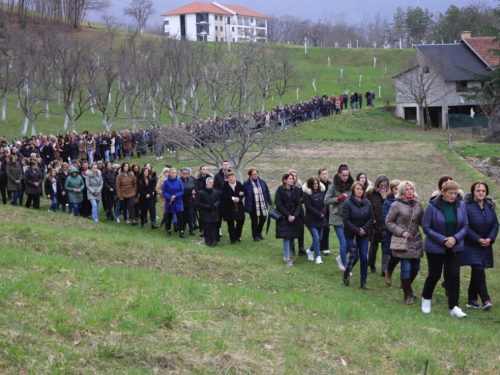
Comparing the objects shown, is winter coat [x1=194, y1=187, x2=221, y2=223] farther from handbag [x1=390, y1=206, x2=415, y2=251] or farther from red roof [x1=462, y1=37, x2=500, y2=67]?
red roof [x1=462, y1=37, x2=500, y2=67]

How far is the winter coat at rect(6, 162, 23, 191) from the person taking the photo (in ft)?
65.1

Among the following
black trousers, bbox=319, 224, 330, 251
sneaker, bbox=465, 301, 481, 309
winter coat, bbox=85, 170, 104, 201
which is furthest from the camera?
winter coat, bbox=85, 170, 104, 201

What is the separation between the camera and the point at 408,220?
33.3 feet

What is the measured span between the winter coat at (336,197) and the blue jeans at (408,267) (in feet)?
7.41

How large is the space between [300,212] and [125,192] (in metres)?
6.61

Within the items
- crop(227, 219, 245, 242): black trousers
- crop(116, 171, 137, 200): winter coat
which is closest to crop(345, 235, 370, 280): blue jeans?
crop(227, 219, 245, 242): black trousers

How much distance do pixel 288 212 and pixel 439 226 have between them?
418 centimetres

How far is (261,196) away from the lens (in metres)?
15.2

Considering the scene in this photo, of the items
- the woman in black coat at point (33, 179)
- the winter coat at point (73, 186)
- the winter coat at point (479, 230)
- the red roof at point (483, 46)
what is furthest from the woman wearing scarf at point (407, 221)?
the red roof at point (483, 46)

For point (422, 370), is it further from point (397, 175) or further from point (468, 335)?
point (397, 175)

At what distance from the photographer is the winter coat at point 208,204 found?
14812 mm

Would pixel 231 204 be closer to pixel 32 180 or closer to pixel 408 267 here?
pixel 408 267

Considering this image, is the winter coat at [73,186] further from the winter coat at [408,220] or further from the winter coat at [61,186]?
the winter coat at [408,220]

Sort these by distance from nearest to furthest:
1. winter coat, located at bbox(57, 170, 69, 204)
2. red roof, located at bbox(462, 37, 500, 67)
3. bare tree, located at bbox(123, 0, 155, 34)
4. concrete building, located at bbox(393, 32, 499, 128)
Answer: winter coat, located at bbox(57, 170, 69, 204) < concrete building, located at bbox(393, 32, 499, 128) < red roof, located at bbox(462, 37, 500, 67) < bare tree, located at bbox(123, 0, 155, 34)
